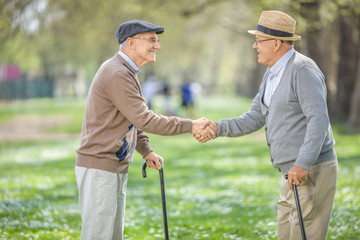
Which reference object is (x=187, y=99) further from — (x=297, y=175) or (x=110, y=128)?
(x=297, y=175)

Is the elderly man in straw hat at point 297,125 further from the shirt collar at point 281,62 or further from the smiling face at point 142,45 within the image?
the smiling face at point 142,45

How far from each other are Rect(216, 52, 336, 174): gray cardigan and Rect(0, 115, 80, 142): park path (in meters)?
20.9

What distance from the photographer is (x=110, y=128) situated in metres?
4.59

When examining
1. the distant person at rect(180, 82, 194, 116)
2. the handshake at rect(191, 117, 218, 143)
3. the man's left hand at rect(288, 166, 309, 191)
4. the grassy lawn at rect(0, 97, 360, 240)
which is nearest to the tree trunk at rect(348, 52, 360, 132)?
the grassy lawn at rect(0, 97, 360, 240)

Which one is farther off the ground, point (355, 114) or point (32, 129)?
point (355, 114)

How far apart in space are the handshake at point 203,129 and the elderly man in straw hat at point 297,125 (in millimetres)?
618

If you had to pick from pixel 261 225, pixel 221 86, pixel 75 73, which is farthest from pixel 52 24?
pixel 221 86

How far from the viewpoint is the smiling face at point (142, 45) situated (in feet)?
15.4

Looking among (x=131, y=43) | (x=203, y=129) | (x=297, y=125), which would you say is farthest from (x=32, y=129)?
(x=297, y=125)

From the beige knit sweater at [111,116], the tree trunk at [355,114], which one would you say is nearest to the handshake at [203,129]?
the beige knit sweater at [111,116]

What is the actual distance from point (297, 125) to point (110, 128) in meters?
1.50

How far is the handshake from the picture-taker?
16.8 feet

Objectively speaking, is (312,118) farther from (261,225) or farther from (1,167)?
(1,167)

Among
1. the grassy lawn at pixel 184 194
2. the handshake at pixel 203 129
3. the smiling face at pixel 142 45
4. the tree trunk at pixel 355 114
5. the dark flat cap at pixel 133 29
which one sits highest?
the dark flat cap at pixel 133 29
